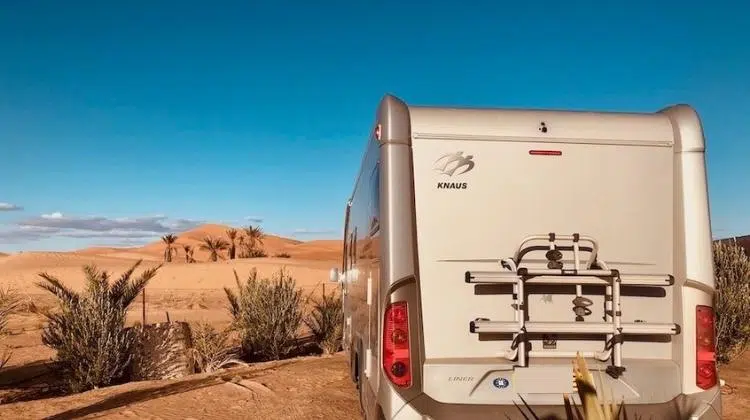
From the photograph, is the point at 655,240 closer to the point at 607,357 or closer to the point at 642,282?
the point at 642,282

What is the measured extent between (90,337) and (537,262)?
25.3 feet

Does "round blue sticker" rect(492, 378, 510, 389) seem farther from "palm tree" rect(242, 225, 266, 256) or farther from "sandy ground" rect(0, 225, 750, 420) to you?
"palm tree" rect(242, 225, 266, 256)

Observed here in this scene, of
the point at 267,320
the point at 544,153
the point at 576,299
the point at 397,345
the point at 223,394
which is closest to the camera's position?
the point at 397,345

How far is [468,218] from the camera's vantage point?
14.9 feet

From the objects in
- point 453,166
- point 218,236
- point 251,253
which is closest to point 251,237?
point 251,253

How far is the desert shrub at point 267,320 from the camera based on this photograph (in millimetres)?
12930

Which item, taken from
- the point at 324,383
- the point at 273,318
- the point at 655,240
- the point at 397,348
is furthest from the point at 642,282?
the point at 273,318

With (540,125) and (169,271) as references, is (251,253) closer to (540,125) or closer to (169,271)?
(169,271)

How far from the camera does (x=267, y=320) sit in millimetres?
12984

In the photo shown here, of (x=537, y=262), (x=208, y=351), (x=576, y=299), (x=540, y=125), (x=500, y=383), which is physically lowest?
(x=208, y=351)

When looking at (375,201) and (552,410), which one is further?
(375,201)

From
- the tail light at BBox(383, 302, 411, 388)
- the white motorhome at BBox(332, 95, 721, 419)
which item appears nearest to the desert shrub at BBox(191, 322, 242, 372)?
the white motorhome at BBox(332, 95, 721, 419)

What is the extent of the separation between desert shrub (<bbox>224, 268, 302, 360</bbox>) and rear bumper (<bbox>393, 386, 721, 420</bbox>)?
29.7ft

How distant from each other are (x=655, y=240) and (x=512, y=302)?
1207mm
